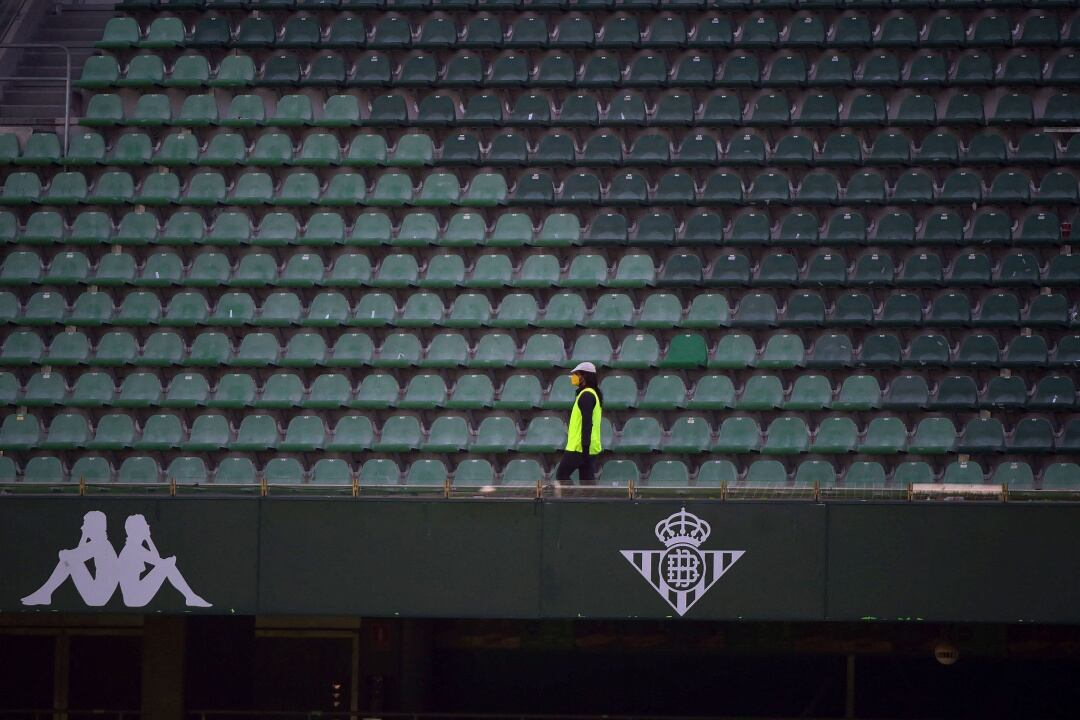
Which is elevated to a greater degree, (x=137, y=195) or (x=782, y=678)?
(x=137, y=195)

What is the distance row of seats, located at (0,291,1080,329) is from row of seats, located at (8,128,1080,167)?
133 cm

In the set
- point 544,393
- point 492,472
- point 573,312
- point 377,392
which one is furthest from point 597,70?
point 492,472

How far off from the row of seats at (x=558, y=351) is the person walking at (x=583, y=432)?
5.49ft

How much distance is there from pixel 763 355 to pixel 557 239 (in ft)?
6.46

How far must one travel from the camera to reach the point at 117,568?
9773 mm

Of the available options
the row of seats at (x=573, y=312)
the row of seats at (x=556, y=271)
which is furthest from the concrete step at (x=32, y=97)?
the row of seats at (x=573, y=312)

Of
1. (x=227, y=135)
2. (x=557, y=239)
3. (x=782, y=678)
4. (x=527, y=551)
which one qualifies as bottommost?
(x=782, y=678)

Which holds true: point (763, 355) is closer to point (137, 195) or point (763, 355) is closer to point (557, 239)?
point (557, 239)

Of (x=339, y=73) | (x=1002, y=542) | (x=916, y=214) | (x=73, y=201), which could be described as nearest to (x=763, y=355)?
(x=916, y=214)

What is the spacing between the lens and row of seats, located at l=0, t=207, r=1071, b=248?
1259 centimetres

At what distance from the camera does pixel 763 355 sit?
1211 centimetres

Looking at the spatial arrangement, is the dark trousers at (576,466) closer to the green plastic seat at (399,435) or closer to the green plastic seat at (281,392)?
the green plastic seat at (399,435)

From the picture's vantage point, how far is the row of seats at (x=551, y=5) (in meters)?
13.6

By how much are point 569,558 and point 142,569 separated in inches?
108
